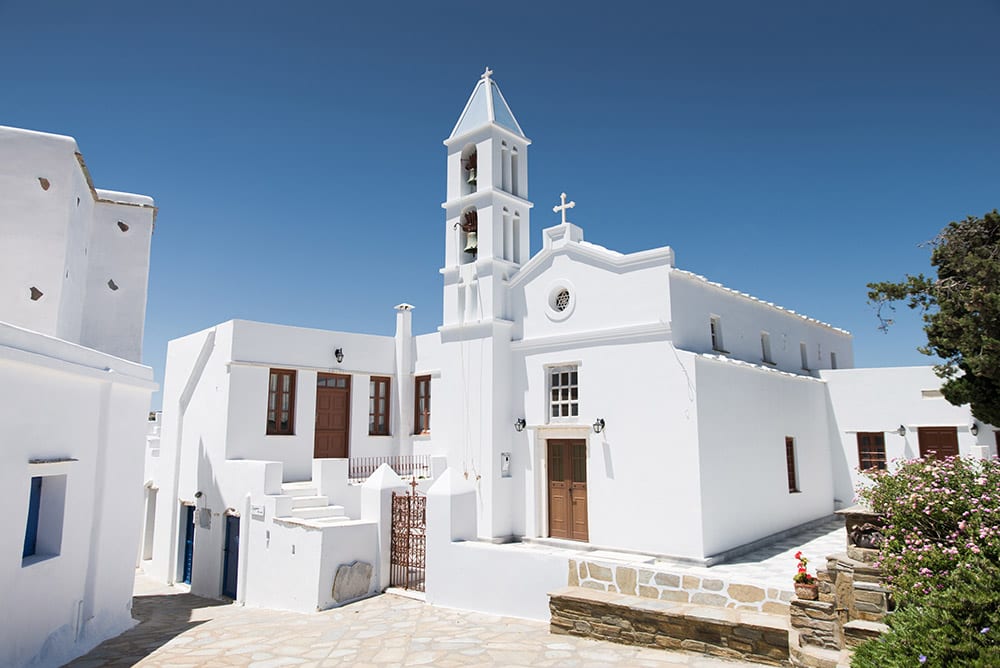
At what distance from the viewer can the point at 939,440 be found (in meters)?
16.9

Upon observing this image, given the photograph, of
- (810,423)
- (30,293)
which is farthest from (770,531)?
(30,293)

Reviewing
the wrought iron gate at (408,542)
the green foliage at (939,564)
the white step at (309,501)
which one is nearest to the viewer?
the green foliage at (939,564)

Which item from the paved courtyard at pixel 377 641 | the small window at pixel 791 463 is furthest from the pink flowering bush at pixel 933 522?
the small window at pixel 791 463

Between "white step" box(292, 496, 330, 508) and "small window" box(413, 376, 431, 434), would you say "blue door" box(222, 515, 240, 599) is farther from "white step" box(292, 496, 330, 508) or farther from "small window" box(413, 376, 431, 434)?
"small window" box(413, 376, 431, 434)

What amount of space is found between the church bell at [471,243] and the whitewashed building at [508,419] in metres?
0.06

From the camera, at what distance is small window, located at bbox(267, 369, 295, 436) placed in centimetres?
1717

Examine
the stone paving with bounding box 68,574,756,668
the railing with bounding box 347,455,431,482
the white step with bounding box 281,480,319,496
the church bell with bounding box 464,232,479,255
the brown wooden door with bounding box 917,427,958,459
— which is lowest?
the stone paving with bounding box 68,574,756,668

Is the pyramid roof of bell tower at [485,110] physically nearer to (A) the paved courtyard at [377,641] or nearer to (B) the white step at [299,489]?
(B) the white step at [299,489]

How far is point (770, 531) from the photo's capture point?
1444cm

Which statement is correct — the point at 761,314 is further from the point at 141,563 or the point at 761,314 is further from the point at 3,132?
the point at 141,563

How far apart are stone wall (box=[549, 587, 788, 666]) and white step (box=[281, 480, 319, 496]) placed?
8.64 meters

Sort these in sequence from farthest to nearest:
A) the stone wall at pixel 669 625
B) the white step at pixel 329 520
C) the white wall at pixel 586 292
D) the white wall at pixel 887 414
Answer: the white wall at pixel 887 414
the white wall at pixel 586 292
the white step at pixel 329 520
the stone wall at pixel 669 625

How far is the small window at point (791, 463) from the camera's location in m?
16.2

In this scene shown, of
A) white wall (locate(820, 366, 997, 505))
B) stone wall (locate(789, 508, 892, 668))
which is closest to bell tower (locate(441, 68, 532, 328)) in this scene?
stone wall (locate(789, 508, 892, 668))
